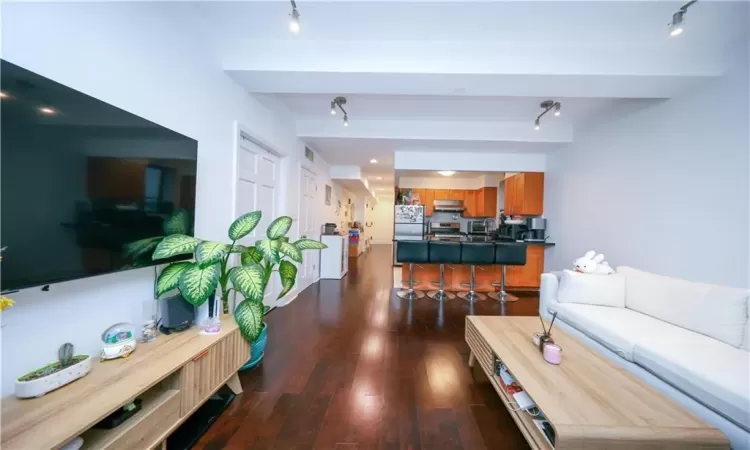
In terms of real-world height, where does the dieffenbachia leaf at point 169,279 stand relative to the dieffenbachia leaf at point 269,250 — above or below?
below

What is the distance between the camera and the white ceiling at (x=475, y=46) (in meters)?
1.80

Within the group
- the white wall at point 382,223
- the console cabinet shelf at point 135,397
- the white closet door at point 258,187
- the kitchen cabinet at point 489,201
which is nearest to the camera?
the console cabinet shelf at point 135,397

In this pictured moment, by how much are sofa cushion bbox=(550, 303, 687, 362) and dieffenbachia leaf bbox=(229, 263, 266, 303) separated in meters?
2.12

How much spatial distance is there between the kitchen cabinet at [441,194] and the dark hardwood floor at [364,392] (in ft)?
14.1

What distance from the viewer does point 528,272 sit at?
463 cm

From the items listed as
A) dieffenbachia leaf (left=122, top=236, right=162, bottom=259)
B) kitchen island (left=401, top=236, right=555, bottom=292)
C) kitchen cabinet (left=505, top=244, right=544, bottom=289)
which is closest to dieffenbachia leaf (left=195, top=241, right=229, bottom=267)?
dieffenbachia leaf (left=122, top=236, right=162, bottom=259)

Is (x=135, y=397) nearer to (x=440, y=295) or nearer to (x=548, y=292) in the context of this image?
(x=548, y=292)

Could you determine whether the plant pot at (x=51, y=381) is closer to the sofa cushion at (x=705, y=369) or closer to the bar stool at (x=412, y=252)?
the sofa cushion at (x=705, y=369)

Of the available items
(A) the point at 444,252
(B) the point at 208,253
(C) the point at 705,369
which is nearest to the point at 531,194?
(A) the point at 444,252

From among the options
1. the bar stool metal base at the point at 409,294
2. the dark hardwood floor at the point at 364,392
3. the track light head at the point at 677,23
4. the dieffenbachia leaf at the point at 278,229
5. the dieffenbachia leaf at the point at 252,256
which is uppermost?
the track light head at the point at 677,23

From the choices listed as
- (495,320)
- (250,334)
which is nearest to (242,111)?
(250,334)

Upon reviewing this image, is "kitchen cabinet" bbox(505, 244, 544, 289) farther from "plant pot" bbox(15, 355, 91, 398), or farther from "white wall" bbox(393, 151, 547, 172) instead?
"plant pot" bbox(15, 355, 91, 398)

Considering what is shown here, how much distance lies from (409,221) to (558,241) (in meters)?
2.98

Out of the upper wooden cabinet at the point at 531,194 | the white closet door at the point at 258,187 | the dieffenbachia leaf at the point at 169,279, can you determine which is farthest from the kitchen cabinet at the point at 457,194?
the dieffenbachia leaf at the point at 169,279
